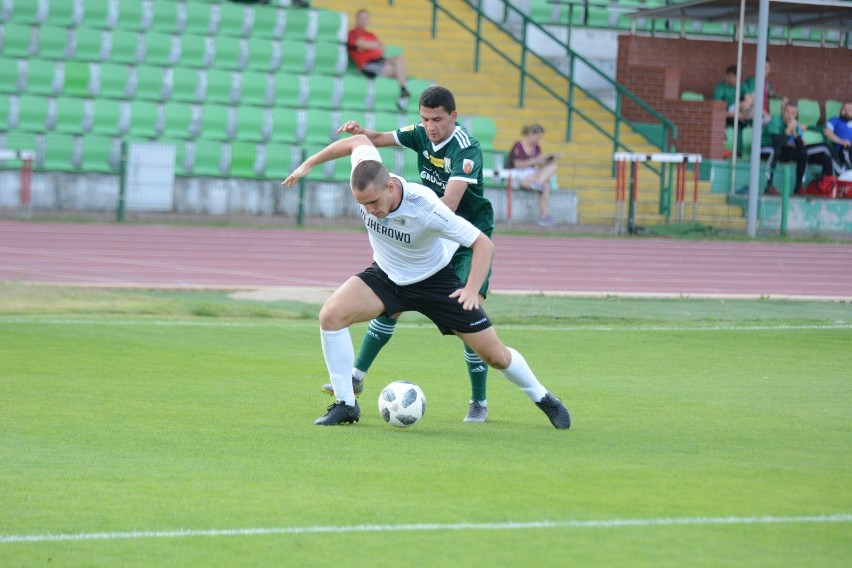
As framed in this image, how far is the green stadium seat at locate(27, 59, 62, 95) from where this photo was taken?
2403 cm

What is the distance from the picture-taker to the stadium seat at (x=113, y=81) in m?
24.5

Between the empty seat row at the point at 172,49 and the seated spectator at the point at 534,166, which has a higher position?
the empty seat row at the point at 172,49

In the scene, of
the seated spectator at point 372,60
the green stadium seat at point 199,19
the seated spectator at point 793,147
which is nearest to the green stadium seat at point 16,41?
the green stadium seat at point 199,19

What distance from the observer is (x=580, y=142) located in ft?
91.5

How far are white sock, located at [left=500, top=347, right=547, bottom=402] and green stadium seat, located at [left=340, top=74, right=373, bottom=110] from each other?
1873 cm

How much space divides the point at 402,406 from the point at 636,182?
18239mm

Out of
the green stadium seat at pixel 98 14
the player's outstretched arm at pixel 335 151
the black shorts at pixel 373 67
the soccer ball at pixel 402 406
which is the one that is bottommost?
the soccer ball at pixel 402 406

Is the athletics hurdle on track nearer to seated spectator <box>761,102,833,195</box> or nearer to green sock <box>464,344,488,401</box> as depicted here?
seated spectator <box>761,102,833,195</box>

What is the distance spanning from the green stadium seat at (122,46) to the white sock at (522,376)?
19.3m

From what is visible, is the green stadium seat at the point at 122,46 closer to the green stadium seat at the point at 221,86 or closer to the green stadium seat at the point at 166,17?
the green stadium seat at the point at 166,17

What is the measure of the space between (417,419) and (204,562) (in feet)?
9.52

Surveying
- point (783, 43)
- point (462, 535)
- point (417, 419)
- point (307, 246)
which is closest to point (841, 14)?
point (783, 43)

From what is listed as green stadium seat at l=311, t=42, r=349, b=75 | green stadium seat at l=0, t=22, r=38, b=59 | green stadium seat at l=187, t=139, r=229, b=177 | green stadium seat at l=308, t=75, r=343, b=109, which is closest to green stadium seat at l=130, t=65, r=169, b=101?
green stadium seat at l=187, t=139, r=229, b=177

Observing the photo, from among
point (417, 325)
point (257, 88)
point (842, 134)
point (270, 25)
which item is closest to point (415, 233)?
point (417, 325)
